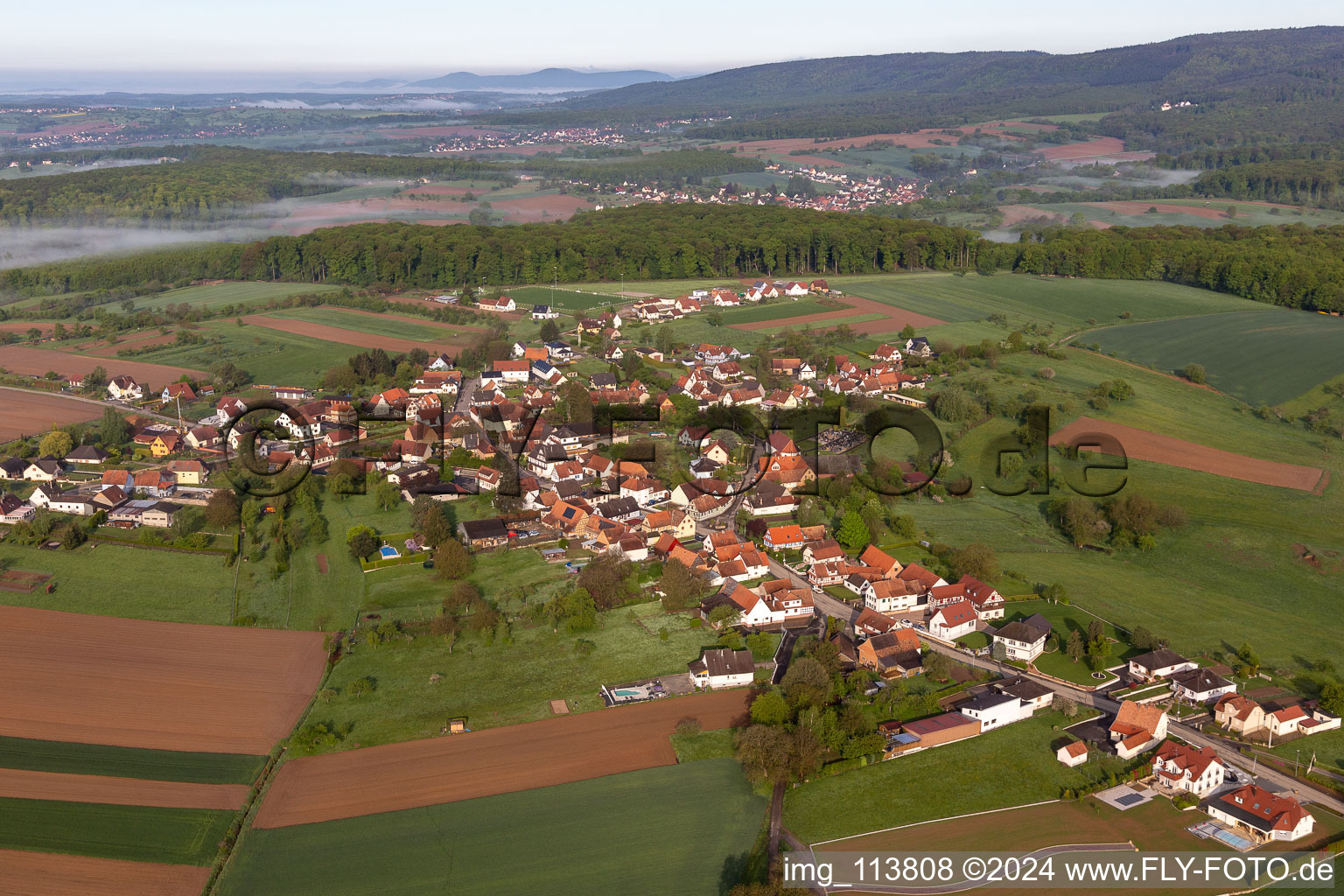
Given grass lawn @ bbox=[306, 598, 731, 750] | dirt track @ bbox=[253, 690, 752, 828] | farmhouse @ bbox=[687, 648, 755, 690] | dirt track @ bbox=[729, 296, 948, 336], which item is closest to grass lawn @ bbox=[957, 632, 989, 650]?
farmhouse @ bbox=[687, 648, 755, 690]

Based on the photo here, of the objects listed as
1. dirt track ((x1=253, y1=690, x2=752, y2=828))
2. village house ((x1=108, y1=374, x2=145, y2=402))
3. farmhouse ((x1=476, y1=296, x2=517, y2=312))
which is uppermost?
farmhouse ((x1=476, y1=296, x2=517, y2=312))

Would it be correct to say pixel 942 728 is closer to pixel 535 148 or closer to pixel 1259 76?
pixel 535 148

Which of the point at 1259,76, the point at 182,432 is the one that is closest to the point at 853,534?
the point at 182,432

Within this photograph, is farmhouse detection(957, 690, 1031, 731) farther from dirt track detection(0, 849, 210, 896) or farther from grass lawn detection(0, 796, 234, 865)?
dirt track detection(0, 849, 210, 896)

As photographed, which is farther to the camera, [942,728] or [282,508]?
[282,508]

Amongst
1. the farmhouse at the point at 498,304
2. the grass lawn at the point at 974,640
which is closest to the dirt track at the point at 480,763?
the grass lawn at the point at 974,640

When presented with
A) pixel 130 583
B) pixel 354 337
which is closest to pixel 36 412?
pixel 354 337
